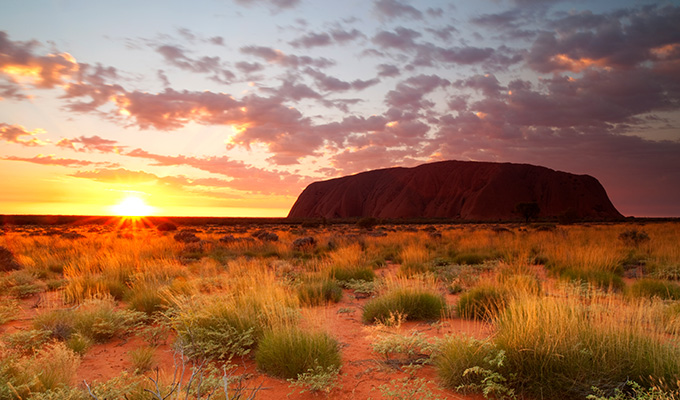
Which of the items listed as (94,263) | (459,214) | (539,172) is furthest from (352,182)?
(94,263)

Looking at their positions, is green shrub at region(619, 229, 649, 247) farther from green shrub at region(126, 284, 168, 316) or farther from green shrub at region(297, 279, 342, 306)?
green shrub at region(126, 284, 168, 316)

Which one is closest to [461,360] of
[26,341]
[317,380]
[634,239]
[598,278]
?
[317,380]

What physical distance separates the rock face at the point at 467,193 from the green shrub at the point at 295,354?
9252cm

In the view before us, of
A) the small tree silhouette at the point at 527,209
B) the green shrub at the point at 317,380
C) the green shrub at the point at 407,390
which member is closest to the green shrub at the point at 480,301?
the green shrub at the point at 407,390

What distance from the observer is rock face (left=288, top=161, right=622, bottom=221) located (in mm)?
97812

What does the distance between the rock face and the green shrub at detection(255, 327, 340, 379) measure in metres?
92.5

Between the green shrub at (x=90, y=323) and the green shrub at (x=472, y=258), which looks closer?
the green shrub at (x=90, y=323)

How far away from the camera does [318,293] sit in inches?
304

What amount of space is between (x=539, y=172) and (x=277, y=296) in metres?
119

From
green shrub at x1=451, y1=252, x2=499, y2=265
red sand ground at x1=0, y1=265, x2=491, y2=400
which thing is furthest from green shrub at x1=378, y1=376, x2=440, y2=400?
green shrub at x1=451, y1=252, x2=499, y2=265

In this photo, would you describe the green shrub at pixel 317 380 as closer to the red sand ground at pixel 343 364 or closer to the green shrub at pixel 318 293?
the red sand ground at pixel 343 364

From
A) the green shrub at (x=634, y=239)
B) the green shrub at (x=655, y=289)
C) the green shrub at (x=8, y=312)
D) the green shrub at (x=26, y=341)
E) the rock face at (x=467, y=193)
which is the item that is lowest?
the green shrub at (x=8, y=312)

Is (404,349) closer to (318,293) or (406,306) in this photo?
(406,306)

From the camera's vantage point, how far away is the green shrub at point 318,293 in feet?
24.0
